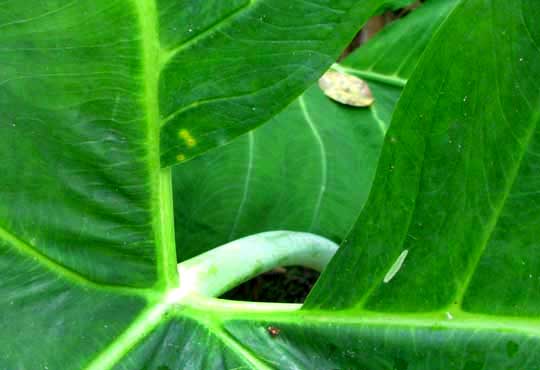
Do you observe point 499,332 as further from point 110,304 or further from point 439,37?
point 110,304

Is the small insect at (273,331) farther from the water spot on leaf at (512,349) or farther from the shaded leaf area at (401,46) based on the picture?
the shaded leaf area at (401,46)

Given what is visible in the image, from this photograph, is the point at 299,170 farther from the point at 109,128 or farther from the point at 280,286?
the point at 109,128

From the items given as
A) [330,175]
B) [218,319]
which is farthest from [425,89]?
[330,175]

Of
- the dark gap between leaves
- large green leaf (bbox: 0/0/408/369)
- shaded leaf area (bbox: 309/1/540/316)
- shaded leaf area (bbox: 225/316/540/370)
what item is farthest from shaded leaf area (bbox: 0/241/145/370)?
the dark gap between leaves

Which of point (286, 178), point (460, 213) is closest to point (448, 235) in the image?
point (460, 213)

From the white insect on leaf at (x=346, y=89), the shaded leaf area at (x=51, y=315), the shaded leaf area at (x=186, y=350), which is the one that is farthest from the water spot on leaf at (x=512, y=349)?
the white insect on leaf at (x=346, y=89)
